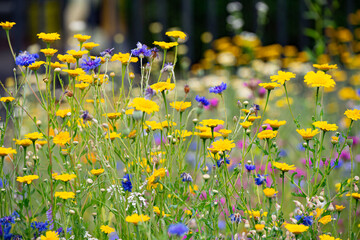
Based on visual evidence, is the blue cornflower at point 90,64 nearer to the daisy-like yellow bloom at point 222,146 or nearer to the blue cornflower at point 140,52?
the blue cornflower at point 140,52

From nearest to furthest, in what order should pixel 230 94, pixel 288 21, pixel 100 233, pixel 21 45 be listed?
pixel 100 233 → pixel 230 94 → pixel 21 45 → pixel 288 21

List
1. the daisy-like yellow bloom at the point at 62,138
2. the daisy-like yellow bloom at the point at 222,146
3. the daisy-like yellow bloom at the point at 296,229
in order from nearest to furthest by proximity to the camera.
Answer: the daisy-like yellow bloom at the point at 296,229, the daisy-like yellow bloom at the point at 222,146, the daisy-like yellow bloom at the point at 62,138

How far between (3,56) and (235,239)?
5927 mm

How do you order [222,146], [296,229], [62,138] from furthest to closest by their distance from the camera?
[62,138] → [222,146] → [296,229]

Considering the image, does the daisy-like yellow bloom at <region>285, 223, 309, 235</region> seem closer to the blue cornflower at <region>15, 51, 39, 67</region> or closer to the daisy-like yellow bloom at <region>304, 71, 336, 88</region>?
the daisy-like yellow bloom at <region>304, 71, 336, 88</region>

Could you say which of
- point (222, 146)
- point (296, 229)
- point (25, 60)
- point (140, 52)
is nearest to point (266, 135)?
point (222, 146)

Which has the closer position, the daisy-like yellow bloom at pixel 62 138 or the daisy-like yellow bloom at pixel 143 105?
the daisy-like yellow bloom at pixel 143 105

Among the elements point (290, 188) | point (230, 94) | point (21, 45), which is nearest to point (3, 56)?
point (21, 45)

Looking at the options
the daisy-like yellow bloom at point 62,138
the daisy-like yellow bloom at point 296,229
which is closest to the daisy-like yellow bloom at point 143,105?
the daisy-like yellow bloom at point 62,138

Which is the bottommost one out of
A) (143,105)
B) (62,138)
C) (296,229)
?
(296,229)

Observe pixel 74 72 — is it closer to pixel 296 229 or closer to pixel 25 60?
pixel 25 60

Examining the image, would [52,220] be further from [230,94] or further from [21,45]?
[21,45]

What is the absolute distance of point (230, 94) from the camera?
351 centimetres

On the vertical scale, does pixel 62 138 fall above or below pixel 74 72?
below
